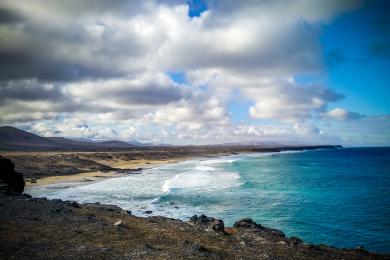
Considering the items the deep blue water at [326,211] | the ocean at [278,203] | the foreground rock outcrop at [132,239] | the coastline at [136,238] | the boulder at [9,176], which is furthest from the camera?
the boulder at [9,176]

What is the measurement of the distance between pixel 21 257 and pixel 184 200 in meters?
25.1

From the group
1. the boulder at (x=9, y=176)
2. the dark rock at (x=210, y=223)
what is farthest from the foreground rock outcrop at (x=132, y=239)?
the boulder at (x=9, y=176)

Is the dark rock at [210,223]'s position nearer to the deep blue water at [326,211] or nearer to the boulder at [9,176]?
the deep blue water at [326,211]

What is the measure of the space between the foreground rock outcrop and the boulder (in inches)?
428

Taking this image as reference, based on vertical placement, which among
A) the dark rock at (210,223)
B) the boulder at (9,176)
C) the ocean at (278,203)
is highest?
the boulder at (9,176)

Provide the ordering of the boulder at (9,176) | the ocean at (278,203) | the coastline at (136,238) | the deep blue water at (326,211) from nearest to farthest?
the coastline at (136,238) < the deep blue water at (326,211) < the ocean at (278,203) < the boulder at (9,176)

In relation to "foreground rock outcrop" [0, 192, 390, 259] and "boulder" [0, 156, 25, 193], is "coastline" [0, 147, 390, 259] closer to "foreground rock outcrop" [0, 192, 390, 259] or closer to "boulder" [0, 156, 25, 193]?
"foreground rock outcrop" [0, 192, 390, 259]

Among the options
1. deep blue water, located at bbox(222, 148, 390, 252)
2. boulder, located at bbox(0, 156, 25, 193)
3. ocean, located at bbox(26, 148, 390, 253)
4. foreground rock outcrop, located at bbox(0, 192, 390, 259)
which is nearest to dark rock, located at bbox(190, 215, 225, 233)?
foreground rock outcrop, located at bbox(0, 192, 390, 259)

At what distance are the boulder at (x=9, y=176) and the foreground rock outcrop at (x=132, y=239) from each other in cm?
1086

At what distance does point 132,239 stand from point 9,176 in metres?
25.9

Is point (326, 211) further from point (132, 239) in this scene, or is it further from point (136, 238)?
point (132, 239)

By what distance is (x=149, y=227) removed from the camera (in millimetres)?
21922

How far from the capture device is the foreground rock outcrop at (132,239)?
15539 millimetres

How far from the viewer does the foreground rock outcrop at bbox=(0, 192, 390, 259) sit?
51.0ft
